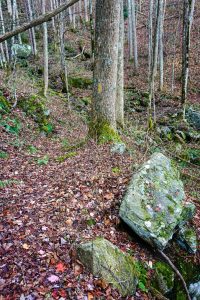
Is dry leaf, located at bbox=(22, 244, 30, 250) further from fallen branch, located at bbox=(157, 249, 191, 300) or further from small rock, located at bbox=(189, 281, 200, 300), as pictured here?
small rock, located at bbox=(189, 281, 200, 300)

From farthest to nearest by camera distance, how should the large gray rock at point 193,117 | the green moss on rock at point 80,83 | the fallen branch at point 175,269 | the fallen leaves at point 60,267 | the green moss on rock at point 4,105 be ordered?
the green moss on rock at point 80,83, the large gray rock at point 193,117, the green moss on rock at point 4,105, the fallen branch at point 175,269, the fallen leaves at point 60,267

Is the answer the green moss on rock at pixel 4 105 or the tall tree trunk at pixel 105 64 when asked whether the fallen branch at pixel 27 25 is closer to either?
the tall tree trunk at pixel 105 64

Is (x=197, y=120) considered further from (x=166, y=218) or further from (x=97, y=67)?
(x=166, y=218)

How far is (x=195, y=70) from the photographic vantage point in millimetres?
20172

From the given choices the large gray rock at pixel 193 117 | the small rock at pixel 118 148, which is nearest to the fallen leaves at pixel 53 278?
the small rock at pixel 118 148

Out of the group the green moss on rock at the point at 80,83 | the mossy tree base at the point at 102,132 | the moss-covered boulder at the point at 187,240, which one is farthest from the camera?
the green moss on rock at the point at 80,83

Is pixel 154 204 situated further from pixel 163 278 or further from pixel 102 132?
pixel 102 132

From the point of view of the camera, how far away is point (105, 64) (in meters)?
6.09

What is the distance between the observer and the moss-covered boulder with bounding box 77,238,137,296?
143 inches

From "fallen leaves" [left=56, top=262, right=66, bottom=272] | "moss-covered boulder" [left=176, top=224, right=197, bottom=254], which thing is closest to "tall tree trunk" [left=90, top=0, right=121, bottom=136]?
"moss-covered boulder" [left=176, top=224, right=197, bottom=254]

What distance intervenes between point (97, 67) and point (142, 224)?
3.63 meters

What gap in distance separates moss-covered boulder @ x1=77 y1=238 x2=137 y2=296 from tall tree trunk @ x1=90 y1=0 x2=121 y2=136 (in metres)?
3.11

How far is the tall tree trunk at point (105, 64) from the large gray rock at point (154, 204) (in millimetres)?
1637

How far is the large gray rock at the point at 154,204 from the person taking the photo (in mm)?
4332
